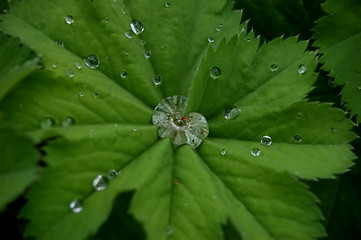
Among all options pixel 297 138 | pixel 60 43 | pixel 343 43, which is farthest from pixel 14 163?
pixel 343 43

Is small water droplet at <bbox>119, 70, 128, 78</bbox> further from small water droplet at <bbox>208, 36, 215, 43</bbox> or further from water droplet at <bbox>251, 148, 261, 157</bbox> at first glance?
water droplet at <bbox>251, 148, 261, 157</bbox>

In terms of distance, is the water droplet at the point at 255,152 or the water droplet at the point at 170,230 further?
the water droplet at the point at 255,152

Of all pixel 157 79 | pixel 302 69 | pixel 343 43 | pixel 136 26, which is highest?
pixel 136 26

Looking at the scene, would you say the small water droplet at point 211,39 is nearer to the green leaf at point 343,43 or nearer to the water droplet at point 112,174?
the green leaf at point 343,43

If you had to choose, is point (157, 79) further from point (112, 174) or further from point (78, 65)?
point (112, 174)

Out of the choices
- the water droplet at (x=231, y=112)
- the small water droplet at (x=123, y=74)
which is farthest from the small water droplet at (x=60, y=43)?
the water droplet at (x=231, y=112)

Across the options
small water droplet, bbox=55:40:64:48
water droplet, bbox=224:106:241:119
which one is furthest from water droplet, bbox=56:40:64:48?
water droplet, bbox=224:106:241:119
